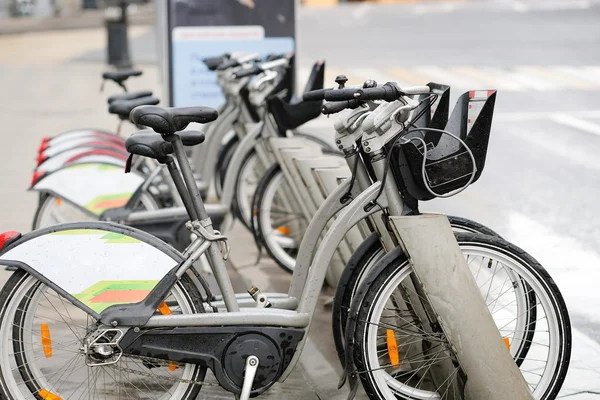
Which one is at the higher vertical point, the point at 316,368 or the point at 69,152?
the point at 69,152

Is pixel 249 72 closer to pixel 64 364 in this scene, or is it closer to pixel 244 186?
pixel 244 186

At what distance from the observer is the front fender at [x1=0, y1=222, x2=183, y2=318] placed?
410 cm

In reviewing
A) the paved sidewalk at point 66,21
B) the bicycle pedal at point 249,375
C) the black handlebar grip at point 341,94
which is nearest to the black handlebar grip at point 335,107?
the black handlebar grip at point 341,94

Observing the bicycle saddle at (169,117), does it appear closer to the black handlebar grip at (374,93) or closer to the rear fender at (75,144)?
the black handlebar grip at (374,93)

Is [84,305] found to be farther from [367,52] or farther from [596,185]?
[367,52]

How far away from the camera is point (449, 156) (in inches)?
163

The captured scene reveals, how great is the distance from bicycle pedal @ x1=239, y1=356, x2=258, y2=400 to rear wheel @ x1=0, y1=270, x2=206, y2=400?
0.68 ft

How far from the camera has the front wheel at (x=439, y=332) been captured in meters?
4.19

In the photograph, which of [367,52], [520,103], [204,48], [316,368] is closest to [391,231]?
[316,368]

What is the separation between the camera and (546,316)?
4.28 meters

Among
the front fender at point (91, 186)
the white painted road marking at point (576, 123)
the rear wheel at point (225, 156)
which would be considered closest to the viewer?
the front fender at point (91, 186)

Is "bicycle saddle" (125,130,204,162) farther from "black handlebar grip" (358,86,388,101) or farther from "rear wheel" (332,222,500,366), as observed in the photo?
"rear wheel" (332,222,500,366)

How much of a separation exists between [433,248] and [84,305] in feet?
4.50

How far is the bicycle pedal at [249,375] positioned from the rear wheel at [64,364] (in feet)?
0.68
